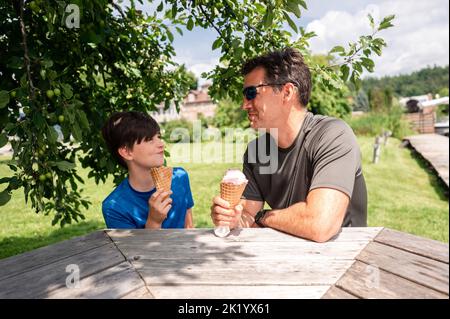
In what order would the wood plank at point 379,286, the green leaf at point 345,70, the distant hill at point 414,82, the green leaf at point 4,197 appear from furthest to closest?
the distant hill at point 414,82 → the green leaf at point 345,70 → the green leaf at point 4,197 → the wood plank at point 379,286

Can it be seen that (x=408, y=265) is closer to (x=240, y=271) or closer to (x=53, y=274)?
(x=240, y=271)

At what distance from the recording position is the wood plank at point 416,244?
1585 millimetres

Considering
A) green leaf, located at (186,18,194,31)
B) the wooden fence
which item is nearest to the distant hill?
the wooden fence

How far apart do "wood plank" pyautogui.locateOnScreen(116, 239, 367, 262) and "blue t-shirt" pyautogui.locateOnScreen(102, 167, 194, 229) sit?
732mm

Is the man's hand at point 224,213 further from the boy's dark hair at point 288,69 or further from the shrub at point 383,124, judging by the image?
the shrub at point 383,124

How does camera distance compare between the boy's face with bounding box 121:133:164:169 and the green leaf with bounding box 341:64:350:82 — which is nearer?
the boy's face with bounding box 121:133:164:169

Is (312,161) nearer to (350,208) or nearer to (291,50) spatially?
(350,208)

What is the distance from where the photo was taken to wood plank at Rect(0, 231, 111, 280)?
1.68m

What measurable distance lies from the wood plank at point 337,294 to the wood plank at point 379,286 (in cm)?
2

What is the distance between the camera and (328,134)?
2.53 metres

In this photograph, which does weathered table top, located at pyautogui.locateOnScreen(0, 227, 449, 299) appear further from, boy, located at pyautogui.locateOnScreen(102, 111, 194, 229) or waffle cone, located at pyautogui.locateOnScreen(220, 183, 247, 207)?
boy, located at pyautogui.locateOnScreen(102, 111, 194, 229)

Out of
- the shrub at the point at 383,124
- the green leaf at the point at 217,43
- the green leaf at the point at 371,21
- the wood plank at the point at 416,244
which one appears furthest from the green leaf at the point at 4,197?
the shrub at the point at 383,124

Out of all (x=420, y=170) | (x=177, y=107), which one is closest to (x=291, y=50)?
(x=177, y=107)
